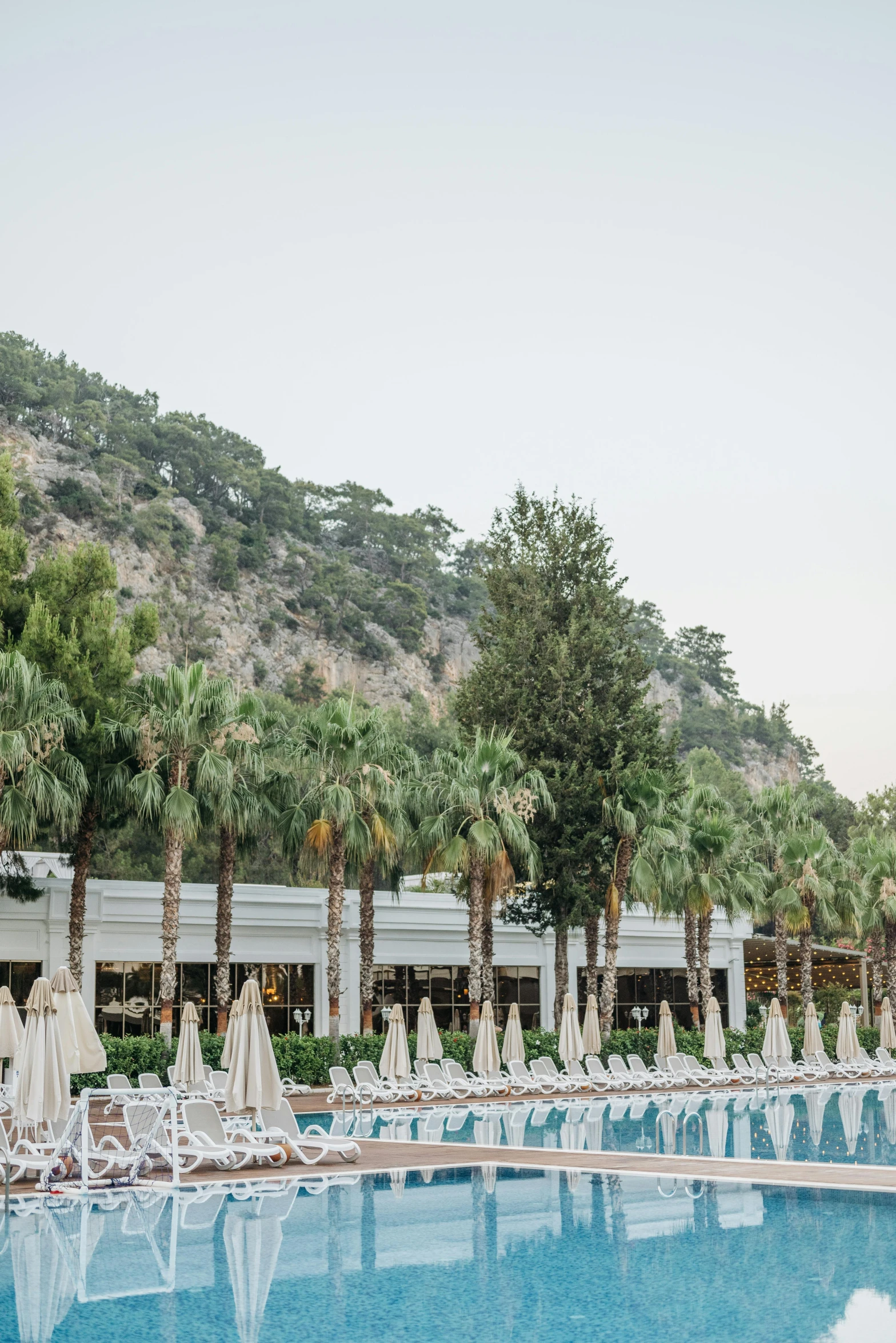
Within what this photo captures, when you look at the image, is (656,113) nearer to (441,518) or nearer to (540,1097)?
(540,1097)

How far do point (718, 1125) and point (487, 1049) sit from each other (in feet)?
20.1

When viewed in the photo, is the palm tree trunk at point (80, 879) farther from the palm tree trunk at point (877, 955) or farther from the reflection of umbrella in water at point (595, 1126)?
the palm tree trunk at point (877, 955)

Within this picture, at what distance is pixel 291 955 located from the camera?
107 feet

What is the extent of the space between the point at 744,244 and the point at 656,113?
6198 millimetres

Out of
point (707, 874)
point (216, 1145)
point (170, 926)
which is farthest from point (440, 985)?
point (216, 1145)

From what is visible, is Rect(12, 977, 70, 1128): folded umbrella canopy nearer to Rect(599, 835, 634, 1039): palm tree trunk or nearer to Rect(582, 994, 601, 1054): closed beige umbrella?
Rect(582, 994, 601, 1054): closed beige umbrella

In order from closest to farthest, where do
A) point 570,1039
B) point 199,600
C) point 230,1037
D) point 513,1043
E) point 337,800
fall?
point 230,1037 < point 337,800 < point 570,1039 < point 513,1043 < point 199,600

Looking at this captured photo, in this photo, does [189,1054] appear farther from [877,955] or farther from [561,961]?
[877,955]

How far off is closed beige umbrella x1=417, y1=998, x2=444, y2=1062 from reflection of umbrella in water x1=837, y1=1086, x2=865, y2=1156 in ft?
24.8

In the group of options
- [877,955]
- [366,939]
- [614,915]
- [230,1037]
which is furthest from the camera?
[877,955]

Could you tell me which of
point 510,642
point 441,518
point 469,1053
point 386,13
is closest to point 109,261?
point 386,13

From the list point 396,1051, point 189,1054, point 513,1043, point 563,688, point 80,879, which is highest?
point 563,688

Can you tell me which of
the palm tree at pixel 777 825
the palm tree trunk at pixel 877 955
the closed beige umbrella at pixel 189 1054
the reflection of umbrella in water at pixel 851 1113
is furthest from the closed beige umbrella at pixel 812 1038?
the closed beige umbrella at pixel 189 1054

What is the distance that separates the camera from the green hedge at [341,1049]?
23547mm
